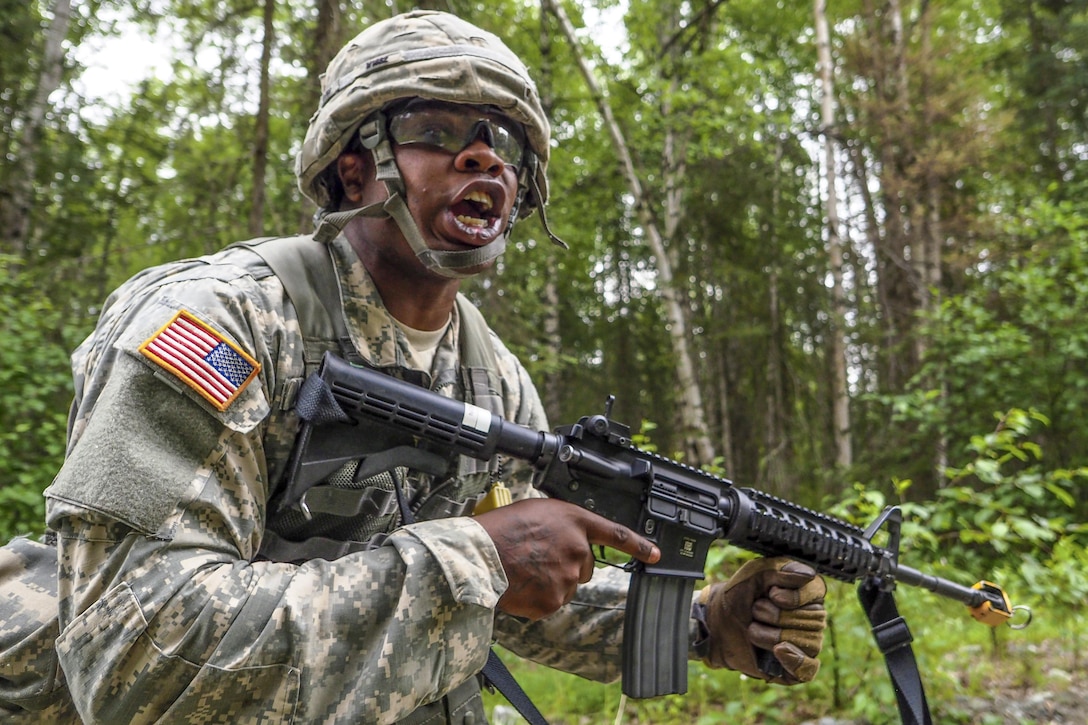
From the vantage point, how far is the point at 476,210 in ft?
7.21

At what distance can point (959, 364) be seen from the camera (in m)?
7.08

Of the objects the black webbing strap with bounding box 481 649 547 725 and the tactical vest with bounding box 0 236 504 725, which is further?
the black webbing strap with bounding box 481 649 547 725

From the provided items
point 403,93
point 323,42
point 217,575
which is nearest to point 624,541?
point 217,575

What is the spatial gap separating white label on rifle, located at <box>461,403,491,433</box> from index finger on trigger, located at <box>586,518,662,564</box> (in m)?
0.39

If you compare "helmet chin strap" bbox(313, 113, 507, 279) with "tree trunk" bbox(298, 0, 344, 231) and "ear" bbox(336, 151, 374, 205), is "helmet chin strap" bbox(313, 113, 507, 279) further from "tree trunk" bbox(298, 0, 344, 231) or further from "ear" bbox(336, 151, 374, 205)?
"tree trunk" bbox(298, 0, 344, 231)

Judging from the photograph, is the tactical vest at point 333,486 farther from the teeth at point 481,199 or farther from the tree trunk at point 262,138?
the tree trunk at point 262,138

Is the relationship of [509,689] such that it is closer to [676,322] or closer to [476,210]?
[476,210]

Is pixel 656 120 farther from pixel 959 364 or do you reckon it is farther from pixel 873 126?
pixel 959 364

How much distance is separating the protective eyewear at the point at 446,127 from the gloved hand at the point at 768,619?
5.22 ft

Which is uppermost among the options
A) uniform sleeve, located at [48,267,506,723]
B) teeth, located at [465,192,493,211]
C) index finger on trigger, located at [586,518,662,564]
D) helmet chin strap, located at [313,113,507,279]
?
teeth, located at [465,192,493,211]

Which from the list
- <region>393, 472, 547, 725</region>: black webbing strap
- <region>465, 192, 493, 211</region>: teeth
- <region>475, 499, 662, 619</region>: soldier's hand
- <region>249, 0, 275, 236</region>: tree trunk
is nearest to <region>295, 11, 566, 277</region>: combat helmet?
<region>465, 192, 493, 211</region>: teeth

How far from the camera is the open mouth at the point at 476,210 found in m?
2.15

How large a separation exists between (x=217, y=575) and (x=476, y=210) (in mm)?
1224

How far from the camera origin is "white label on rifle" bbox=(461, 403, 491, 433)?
1.89 m
